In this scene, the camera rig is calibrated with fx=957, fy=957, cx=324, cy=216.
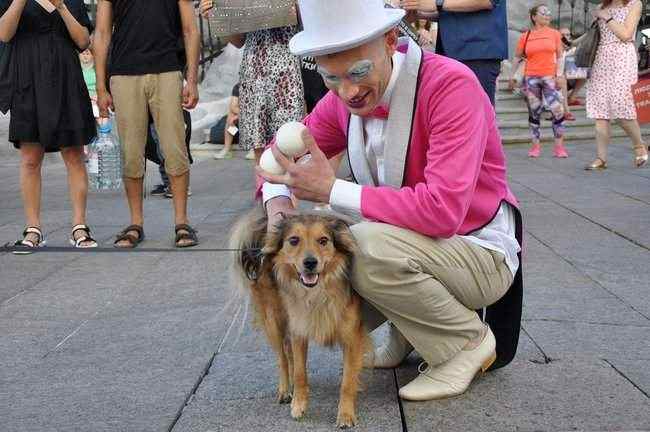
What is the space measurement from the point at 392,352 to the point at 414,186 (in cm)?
80

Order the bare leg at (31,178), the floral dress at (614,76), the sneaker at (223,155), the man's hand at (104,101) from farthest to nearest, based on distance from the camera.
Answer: the sneaker at (223,155) < the floral dress at (614,76) < the man's hand at (104,101) < the bare leg at (31,178)

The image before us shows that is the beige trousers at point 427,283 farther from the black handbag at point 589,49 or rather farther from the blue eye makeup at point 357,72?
the black handbag at point 589,49

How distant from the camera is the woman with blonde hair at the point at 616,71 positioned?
1007cm

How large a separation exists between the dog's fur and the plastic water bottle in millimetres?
6411

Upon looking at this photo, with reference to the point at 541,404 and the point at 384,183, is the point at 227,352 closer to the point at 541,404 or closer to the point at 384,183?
the point at 384,183

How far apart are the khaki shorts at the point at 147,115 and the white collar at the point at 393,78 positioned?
3.34 m

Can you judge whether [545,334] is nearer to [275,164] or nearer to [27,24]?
[275,164]

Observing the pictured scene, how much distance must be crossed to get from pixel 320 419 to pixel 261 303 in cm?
45

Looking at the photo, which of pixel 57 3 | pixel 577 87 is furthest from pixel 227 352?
pixel 577 87

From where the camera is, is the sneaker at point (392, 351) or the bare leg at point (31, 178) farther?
the bare leg at point (31, 178)

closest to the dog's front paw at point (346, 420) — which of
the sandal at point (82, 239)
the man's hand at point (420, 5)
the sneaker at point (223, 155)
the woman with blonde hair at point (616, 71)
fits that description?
the man's hand at point (420, 5)

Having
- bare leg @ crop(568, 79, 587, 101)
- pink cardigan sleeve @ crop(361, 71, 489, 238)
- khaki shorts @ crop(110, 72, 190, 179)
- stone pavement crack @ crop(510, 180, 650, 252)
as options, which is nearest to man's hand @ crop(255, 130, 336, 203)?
pink cardigan sleeve @ crop(361, 71, 489, 238)

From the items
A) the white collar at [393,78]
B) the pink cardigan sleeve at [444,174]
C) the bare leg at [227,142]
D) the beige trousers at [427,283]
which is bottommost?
the bare leg at [227,142]

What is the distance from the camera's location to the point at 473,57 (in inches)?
223
